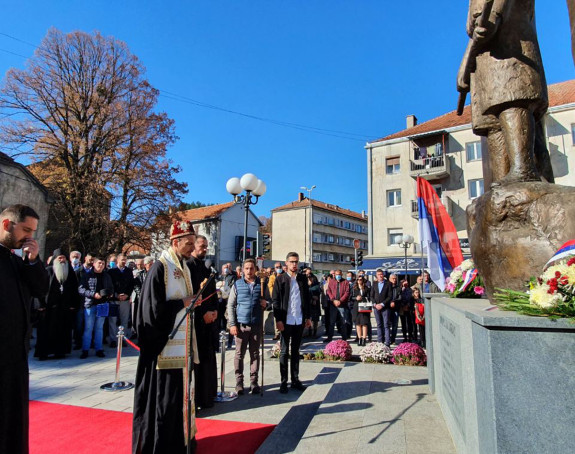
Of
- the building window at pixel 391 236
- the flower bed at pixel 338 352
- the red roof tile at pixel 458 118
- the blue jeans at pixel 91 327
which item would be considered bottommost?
the flower bed at pixel 338 352

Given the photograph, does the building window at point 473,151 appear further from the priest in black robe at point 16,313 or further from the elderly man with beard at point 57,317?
the priest in black robe at point 16,313

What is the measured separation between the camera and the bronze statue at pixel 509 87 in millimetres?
3574

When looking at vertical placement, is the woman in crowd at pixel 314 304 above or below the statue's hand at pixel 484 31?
below

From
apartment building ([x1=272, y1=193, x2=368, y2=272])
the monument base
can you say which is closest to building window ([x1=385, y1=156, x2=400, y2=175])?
apartment building ([x1=272, y1=193, x2=368, y2=272])

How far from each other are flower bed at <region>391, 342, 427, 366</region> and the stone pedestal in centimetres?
381

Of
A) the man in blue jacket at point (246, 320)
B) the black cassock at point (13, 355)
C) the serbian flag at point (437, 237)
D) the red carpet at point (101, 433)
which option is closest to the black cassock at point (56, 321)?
the red carpet at point (101, 433)

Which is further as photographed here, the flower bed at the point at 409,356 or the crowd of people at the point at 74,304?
the crowd of people at the point at 74,304

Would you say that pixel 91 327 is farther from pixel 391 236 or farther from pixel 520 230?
pixel 391 236

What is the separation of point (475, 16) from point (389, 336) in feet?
26.8

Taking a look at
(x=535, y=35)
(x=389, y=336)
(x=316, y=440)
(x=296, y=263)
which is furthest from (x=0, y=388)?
(x=389, y=336)

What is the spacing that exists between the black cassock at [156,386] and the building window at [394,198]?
30.0 meters

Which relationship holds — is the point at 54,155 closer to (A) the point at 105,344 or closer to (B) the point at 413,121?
(A) the point at 105,344

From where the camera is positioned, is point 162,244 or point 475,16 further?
point 162,244

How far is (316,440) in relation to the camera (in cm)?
333
